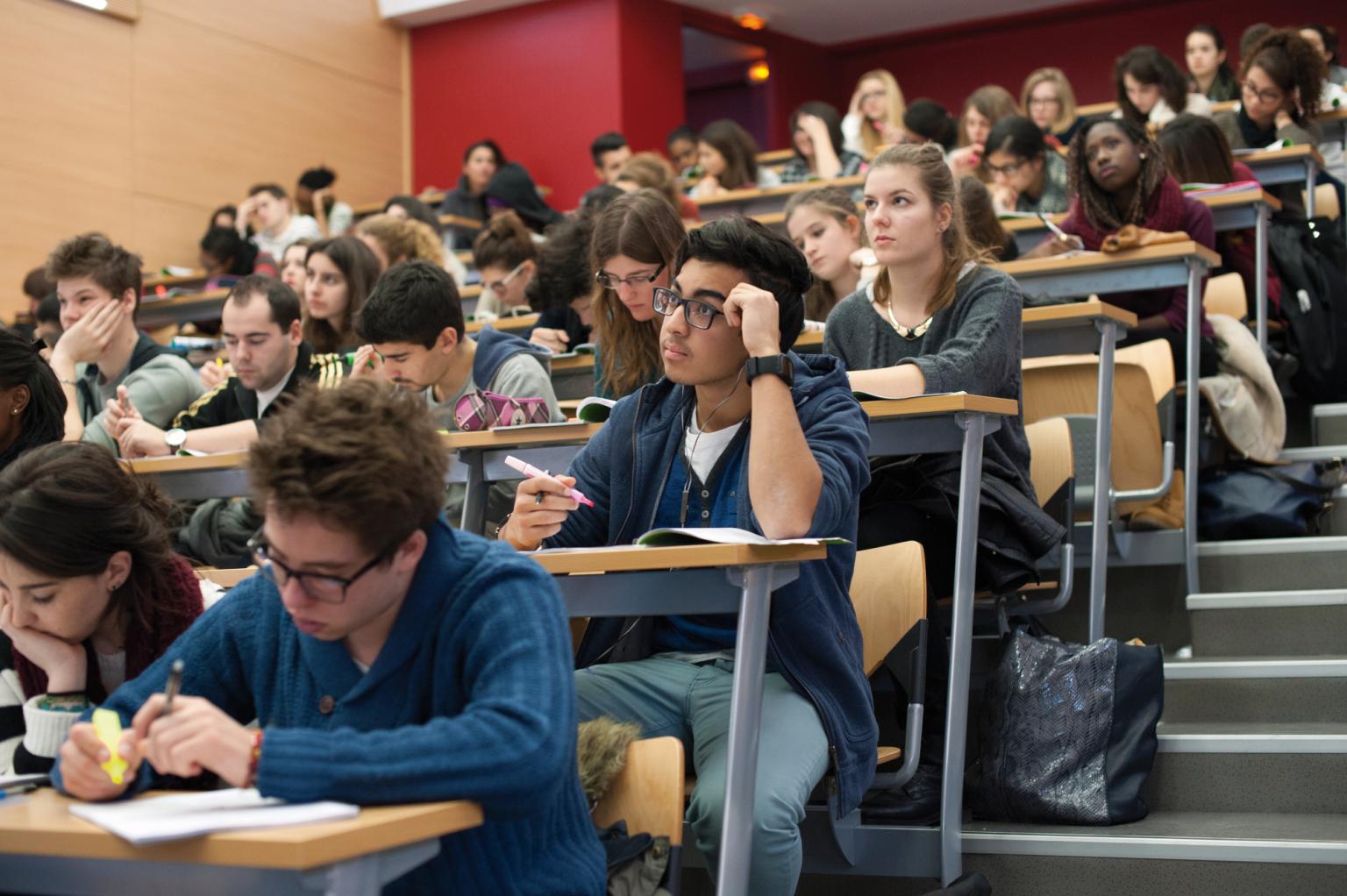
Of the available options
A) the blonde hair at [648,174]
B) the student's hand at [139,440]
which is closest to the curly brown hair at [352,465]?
the student's hand at [139,440]

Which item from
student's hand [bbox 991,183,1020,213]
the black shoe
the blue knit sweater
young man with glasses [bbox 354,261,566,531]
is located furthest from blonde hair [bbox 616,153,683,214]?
the blue knit sweater

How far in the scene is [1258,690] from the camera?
2771 millimetres

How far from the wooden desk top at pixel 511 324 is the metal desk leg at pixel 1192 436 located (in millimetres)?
1736

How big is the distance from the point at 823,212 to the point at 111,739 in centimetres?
257

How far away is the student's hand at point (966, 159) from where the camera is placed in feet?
18.7

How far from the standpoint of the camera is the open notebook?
1.04 meters

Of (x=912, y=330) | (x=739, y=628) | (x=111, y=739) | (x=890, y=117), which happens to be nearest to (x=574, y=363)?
(x=912, y=330)

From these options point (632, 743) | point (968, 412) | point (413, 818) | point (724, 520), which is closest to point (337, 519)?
point (413, 818)

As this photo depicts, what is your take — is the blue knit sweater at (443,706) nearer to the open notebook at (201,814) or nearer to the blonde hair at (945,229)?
the open notebook at (201,814)

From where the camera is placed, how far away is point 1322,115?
17.7 ft

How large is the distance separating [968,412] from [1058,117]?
4.73 metres

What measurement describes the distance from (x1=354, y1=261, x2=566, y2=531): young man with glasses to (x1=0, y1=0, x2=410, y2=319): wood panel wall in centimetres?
455

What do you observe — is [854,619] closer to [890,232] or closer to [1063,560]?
[1063,560]

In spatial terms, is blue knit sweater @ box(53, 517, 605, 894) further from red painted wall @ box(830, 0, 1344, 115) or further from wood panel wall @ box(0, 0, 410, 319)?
red painted wall @ box(830, 0, 1344, 115)
